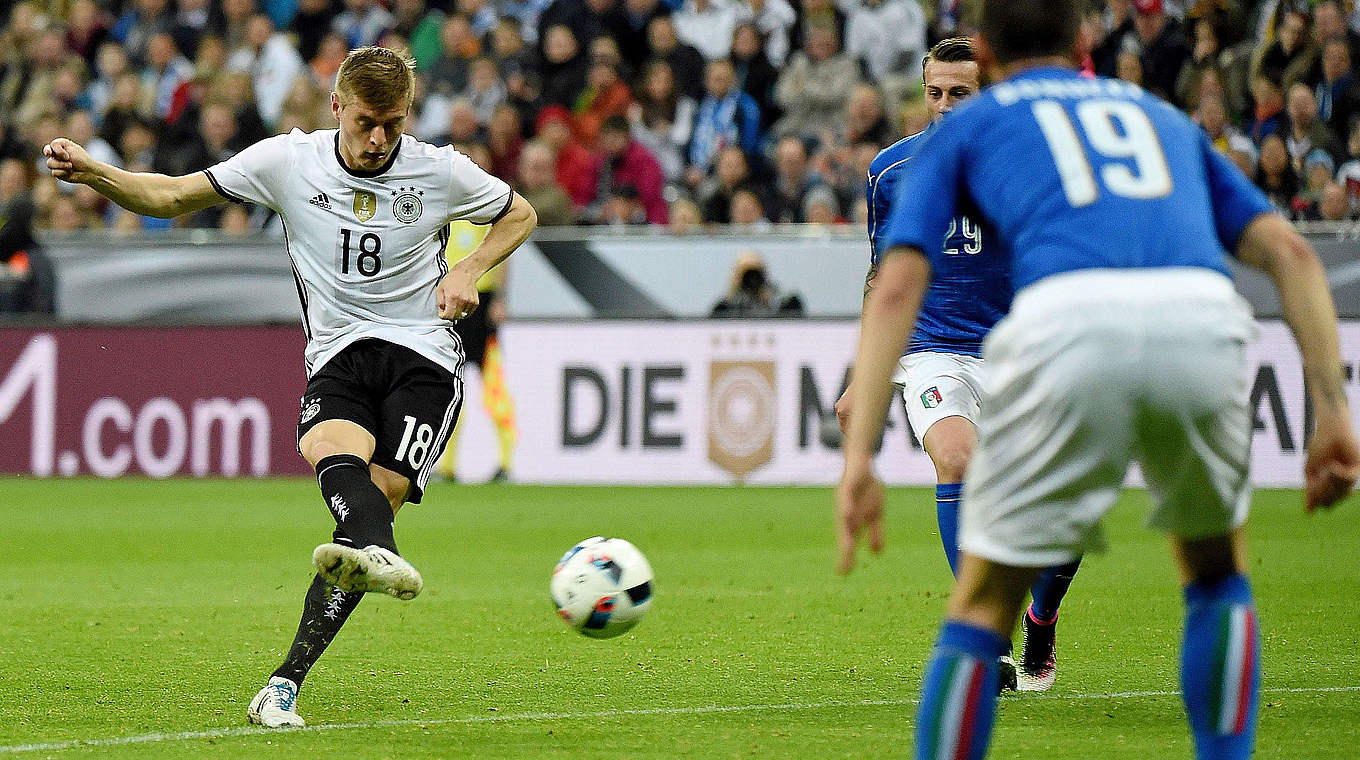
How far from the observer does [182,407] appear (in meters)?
15.0

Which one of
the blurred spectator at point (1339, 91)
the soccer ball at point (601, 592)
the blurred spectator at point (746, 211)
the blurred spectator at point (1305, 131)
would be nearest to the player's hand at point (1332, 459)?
the soccer ball at point (601, 592)

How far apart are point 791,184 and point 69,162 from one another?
11.3 metres

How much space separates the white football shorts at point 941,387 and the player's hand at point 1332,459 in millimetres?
2398

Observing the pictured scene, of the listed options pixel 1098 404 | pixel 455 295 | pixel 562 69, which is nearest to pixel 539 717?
pixel 455 295

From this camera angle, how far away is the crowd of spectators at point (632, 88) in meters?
15.1

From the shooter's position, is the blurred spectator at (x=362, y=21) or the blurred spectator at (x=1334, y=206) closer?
the blurred spectator at (x=1334, y=206)

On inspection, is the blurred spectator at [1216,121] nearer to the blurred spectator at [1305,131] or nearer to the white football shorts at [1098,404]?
the blurred spectator at [1305,131]

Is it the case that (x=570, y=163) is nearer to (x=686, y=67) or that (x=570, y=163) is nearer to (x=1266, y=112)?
(x=686, y=67)

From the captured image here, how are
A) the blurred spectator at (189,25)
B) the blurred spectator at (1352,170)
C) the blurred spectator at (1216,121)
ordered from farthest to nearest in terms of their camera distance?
the blurred spectator at (189,25) → the blurred spectator at (1216,121) → the blurred spectator at (1352,170)

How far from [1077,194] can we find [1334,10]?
12.8 metres

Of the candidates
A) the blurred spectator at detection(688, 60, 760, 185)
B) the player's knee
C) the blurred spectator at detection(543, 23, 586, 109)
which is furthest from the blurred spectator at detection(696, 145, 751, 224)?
the player's knee

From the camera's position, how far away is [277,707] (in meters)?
5.39

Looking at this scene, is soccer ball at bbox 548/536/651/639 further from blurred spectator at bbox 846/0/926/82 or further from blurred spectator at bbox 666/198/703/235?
blurred spectator at bbox 846/0/926/82

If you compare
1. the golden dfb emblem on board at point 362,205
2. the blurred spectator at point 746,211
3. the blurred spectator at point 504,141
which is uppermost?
the golden dfb emblem on board at point 362,205
